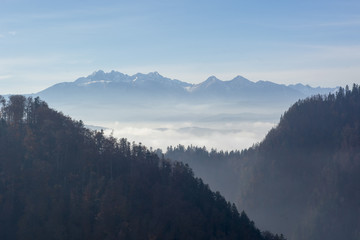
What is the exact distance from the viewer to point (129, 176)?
69.8m

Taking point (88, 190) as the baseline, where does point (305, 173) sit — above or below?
below

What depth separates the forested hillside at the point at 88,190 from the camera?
59906 millimetres

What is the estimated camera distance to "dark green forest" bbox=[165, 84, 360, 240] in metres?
128

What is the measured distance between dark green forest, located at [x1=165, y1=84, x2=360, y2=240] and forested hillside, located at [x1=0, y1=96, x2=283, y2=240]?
55.5 meters

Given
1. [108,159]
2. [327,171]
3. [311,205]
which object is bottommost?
[311,205]

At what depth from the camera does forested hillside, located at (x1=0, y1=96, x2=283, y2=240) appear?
59906 millimetres

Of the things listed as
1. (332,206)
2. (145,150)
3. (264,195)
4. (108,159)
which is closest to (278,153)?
(264,195)

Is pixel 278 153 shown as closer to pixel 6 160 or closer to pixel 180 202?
pixel 180 202

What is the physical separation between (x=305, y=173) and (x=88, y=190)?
100542mm

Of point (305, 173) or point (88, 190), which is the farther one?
point (305, 173)

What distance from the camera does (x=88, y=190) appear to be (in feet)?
208

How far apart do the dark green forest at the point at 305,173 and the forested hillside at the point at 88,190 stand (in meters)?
55.5

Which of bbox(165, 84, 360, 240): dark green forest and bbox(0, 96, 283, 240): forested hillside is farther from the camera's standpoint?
bbox(165, 84, 360, 240): dark green forest

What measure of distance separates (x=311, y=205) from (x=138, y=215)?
85.1m
